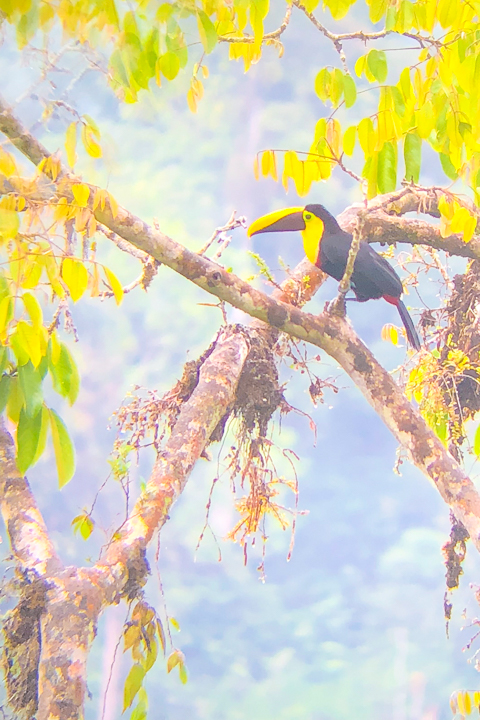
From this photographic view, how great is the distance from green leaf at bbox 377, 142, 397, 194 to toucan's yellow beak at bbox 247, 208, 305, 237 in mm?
1566

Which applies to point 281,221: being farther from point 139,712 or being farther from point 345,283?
point 139,712

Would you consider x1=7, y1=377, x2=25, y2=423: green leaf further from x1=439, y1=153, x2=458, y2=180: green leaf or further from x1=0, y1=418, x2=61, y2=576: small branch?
x1=439, y1=153, x2=458, y2=180: green leaf

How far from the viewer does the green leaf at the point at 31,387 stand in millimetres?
1181

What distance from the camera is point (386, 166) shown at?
4.62ft

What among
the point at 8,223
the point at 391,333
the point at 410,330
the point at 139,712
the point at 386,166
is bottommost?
the point at 139,712

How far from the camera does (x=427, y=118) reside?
1326mm

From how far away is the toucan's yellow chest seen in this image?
2752 millimetres

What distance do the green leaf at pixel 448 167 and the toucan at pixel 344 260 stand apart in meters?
1.05

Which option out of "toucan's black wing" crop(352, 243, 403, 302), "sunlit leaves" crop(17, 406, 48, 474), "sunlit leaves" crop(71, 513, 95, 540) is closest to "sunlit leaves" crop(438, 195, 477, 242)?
"toucan's black wing" crop(352, 243, 403, 302)

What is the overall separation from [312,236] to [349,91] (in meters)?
1.40

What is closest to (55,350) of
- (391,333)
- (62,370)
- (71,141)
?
(62,370)

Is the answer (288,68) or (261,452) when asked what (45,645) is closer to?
(261,452)

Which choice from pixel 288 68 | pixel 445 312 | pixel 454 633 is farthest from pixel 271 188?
pixel 454 633

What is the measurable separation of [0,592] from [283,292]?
1.55 metres
